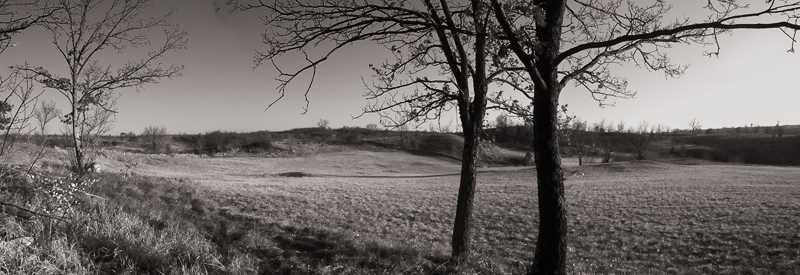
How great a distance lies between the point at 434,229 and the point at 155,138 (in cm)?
7260

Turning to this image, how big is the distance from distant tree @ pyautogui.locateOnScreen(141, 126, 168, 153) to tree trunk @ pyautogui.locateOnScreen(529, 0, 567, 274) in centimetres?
7491

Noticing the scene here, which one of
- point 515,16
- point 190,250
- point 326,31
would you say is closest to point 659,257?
point 515,16

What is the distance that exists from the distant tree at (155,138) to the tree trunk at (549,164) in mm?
74915

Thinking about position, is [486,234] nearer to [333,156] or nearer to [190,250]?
[190,250]

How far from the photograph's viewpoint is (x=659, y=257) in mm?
11805

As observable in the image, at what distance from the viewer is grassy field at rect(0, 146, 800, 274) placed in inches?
251

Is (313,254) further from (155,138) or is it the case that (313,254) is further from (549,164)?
(155,138)

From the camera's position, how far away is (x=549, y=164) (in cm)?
517

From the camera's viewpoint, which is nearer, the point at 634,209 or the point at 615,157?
the point at 634,209

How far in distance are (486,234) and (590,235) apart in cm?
420

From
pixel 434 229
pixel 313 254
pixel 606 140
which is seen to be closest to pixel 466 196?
pixel 313 254

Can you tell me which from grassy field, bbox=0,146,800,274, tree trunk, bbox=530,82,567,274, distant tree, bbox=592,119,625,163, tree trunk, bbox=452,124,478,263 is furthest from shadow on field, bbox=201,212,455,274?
distant tree, bbox=592,119,625,163

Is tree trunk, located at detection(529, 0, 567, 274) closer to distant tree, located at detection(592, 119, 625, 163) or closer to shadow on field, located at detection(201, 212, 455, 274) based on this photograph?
shadow on field, located at detection(201, 212, 455, 274)

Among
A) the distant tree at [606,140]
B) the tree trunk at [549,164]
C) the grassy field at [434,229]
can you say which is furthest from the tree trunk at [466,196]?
the distant tree at [606,140]
